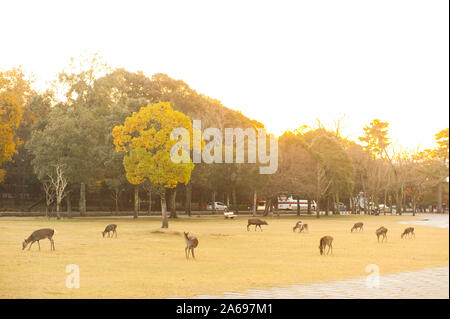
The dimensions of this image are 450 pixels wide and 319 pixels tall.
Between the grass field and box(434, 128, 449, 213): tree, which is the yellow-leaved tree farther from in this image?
box(434, 128, 449, 213): tree

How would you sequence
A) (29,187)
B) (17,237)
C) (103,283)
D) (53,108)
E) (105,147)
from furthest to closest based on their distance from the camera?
(29,187)
(53,108)
(105,147)
(17,237)
(103,283)

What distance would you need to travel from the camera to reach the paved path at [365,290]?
35.3ft

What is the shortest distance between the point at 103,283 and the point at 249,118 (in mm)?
60552

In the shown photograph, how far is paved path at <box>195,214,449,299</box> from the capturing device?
35.3 ft

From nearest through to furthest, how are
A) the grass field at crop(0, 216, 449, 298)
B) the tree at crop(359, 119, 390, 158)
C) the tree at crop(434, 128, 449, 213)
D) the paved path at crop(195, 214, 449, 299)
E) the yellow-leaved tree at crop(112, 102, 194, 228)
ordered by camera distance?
the tree at crop(434, 128, 449, 213) < the paved path at crop(195, 214, 449, 299) < the grass field at crop(0, 216, 449, 298) < the yellow-leaved tree at crop(112, 102, 194, 228) < the tree at crop(359, 119, 390, 158)

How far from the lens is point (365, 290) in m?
11.6

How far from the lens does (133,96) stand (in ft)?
174

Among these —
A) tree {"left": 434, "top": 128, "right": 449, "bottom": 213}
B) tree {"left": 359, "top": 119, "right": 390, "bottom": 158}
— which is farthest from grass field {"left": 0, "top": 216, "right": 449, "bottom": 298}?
tree {"left": 359, "top": 119, "right": 390, "bottom": 158}

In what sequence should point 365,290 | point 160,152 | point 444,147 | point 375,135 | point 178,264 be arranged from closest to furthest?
1. point 365,290
2. point 178,264
3. point 444,147
4. point 160,152
5. point 375,135

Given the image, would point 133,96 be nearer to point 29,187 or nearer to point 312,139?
point 29,187

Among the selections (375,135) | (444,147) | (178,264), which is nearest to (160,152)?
(444,147)

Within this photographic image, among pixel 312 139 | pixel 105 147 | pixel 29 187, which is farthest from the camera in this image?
pixel 312 139

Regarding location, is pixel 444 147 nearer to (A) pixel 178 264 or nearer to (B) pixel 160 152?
(A) pixel 178 264
